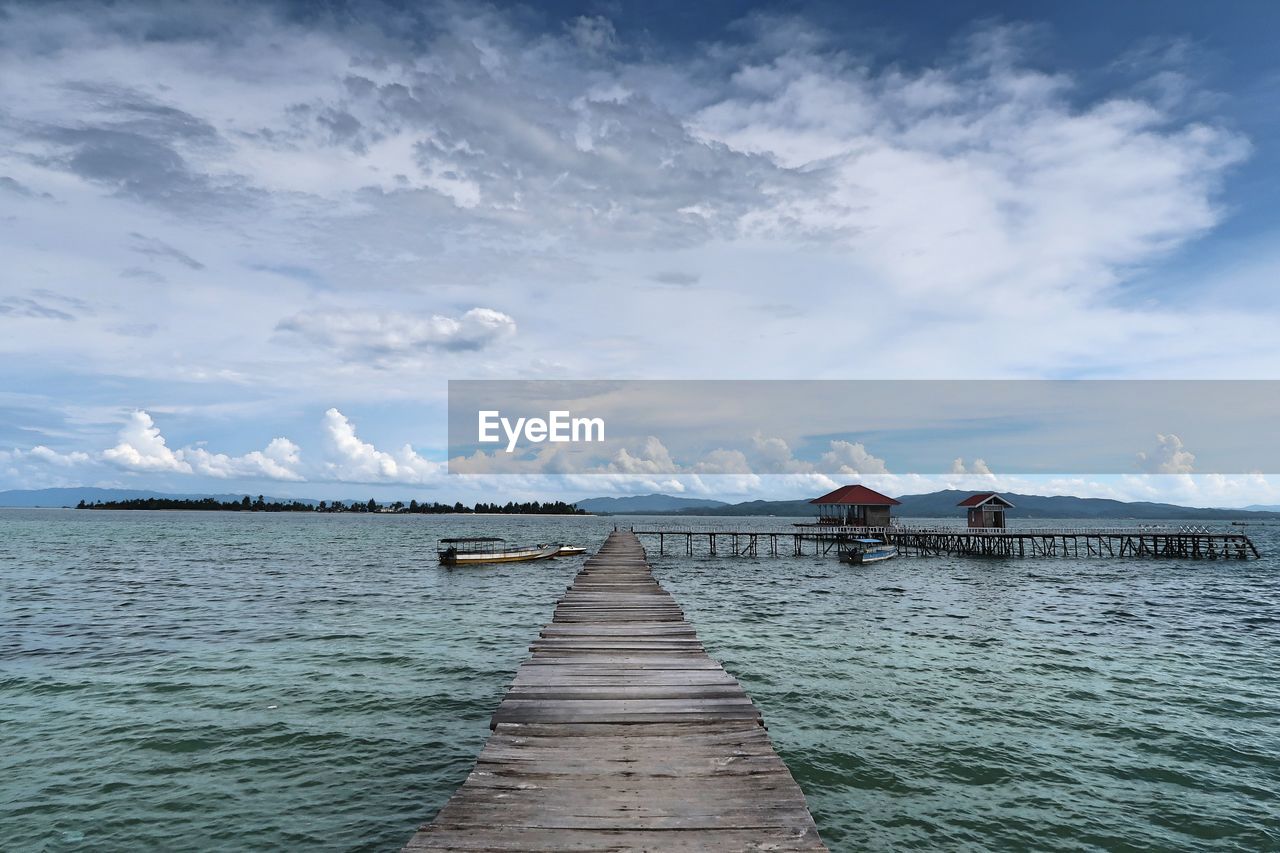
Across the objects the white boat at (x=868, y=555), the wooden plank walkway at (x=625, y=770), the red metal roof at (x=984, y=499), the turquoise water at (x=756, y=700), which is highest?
the red metal roof at (x=984, y=499)

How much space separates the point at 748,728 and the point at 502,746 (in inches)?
122

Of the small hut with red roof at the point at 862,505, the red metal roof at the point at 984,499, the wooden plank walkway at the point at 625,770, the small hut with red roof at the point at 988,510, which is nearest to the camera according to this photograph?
the wooden plank walkway at the point at 625,770

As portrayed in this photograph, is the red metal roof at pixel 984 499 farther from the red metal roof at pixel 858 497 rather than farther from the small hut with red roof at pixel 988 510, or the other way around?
the red metal roof at pixel 858 497

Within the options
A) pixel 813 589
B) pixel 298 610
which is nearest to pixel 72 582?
pixel 298 610

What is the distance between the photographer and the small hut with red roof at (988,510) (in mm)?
67125

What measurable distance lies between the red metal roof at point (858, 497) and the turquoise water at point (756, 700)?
37.7 metres

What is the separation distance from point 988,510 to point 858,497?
12.3 m

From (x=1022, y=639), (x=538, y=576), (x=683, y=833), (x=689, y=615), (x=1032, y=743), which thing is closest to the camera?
(x=683, y=833)

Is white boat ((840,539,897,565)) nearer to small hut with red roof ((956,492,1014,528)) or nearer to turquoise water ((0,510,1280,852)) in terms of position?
small hut with red roof ((956,492,1014,528))

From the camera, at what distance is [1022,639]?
23.1 metres

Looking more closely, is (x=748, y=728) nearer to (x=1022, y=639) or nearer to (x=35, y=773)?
(x=35, y=773)

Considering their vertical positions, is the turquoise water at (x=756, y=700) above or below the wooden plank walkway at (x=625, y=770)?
below

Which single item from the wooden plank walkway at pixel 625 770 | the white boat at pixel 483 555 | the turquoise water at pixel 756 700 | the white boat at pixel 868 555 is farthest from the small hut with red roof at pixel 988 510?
the wooden plank walkway at pixel 625 770

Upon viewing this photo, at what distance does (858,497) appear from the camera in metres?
71.4
